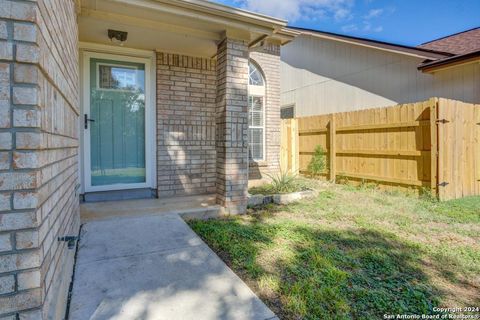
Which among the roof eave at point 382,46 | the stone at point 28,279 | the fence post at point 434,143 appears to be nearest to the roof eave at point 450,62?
the roof eave at point 382,46

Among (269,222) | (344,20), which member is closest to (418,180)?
(269,222)

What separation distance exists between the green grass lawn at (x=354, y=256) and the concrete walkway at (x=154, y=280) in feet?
0.81

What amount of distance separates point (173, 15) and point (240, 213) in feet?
9.32

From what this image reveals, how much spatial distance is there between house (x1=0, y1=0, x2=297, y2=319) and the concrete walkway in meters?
0.20

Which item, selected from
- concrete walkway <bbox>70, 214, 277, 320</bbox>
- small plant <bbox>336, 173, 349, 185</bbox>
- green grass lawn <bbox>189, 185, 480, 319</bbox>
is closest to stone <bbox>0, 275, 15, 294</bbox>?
concrete walkway <bbox>70, 214, 277, 320</bbox>

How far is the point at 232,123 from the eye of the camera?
418 centimetres

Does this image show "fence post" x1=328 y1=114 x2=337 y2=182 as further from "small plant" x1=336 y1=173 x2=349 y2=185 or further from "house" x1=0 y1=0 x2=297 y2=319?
"house" x1=0 y1=0 x2=297 y2=319

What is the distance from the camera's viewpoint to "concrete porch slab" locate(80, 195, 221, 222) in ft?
12.8

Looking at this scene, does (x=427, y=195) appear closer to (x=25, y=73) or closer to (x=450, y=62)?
(x=450, y=62)

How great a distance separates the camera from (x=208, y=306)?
6.49ft

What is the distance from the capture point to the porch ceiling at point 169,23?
3.40 meters

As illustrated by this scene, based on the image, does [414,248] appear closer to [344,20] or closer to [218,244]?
[218,244]

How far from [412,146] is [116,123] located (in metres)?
5.45

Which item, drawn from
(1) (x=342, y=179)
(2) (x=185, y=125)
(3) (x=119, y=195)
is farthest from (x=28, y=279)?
(1) (x=342, y=179)
